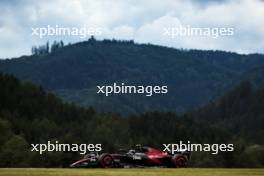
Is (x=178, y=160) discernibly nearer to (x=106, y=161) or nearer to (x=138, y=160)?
(x=138, y=160)

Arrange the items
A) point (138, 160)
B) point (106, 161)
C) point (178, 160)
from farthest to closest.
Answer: point (138, 160), point (178, 160), point (106, 161)

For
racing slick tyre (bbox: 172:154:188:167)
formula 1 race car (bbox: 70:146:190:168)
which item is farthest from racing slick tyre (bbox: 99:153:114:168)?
racing slick tyre (bbox: 172:154:188:167)

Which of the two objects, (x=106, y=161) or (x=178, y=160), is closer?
(x=106, y=161)

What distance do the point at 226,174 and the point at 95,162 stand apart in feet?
37.7

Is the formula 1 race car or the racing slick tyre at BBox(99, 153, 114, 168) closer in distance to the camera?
the racing slick tyre at BBox(99, 153, 114, 168)

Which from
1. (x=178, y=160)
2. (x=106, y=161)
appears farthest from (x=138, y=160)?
(x=178, y=160)

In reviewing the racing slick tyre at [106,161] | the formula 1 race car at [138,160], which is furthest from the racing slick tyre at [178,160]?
the racing slick tyre at [106,161]

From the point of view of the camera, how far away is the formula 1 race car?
38031 millimetres

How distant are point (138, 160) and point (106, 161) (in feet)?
6.04

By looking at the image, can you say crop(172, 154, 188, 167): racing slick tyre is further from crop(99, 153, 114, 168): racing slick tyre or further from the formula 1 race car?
crop(99, 153, 114, 168): racing slick tyre

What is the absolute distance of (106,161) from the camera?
1492 inches

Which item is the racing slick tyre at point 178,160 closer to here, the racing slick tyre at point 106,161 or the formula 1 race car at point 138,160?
the formula 1 race car at point 138,160

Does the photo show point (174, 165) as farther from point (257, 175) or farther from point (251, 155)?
point (251, 155)

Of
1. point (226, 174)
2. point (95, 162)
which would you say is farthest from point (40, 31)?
point (226, 174)
